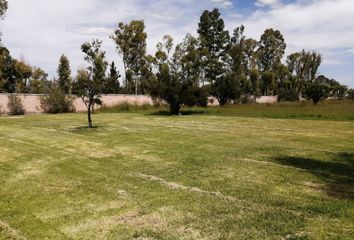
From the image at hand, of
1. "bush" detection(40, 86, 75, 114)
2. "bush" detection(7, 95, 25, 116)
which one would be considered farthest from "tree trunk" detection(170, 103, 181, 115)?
"bush" detection(7, 95, 25, 116)

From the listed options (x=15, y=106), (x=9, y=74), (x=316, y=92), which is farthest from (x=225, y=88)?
(x=9, y=74)

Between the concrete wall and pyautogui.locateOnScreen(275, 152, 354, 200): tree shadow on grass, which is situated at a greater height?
the concrete wall

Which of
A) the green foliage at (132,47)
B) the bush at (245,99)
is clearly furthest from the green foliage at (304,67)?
the green foliage at (132,47)

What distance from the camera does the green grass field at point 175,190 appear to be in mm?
6336

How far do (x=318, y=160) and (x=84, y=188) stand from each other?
302 inches

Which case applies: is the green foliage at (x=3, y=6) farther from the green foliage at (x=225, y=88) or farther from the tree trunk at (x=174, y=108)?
the green foliage at (x=225, y=88)

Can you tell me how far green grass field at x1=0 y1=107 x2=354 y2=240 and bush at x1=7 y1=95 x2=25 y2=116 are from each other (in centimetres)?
2324

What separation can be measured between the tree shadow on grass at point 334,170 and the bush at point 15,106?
31574 mm

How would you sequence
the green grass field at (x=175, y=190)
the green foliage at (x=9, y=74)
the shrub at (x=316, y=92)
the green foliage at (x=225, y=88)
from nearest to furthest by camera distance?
the green grass field at (x=175, y=190) < the green foliage at (x=225, y=88) < the shrub at (x=316, y=92) < the green foliage at (x=9, y=74)

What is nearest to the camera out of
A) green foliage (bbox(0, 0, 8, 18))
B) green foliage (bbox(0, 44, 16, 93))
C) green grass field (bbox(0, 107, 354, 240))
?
green grass field (bbox(0, 107, 354, 240))

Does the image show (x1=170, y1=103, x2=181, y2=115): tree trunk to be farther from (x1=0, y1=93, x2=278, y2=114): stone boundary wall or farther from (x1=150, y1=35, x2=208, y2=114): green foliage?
(x1=0, y1=93, x2=278, y2=114): stone boundary wall

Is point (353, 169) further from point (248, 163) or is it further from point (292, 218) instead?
point (292, 218)

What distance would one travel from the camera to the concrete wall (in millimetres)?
36938

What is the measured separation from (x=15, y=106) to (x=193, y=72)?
59.6 ft
